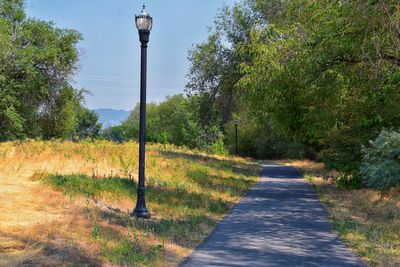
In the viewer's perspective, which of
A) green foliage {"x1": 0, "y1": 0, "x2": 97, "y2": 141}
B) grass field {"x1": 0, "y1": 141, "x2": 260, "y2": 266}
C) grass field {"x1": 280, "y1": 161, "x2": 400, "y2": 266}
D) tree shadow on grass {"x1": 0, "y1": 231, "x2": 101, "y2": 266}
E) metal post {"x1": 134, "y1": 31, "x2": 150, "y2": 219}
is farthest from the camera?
green foliage {"x1": 0, "y1": 0, "x2": 97, "y2": 141}

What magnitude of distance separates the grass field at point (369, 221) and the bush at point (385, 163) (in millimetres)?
620

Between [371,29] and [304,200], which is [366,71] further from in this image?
[304,200]

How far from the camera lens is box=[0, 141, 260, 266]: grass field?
751 centimetres

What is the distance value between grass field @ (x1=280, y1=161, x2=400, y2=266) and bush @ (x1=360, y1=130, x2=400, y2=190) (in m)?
0.62

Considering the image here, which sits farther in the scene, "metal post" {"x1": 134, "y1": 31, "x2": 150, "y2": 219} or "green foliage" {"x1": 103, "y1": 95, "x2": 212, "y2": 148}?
"green foliage" {"x1": 103, "y1": 95, "x2": 212, "y2": 148}

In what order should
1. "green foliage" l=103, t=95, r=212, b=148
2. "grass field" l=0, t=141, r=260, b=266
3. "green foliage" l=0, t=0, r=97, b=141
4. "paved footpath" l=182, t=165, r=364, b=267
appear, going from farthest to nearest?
"green foliage" l=103, t=95, r=212, b=148 < "green foliage" l=0, t=0, r=97, b=141 < "paved footpath" l=182, t=165, r=364, b=267 < "grass field" l=0, t=141, r=260, b=266

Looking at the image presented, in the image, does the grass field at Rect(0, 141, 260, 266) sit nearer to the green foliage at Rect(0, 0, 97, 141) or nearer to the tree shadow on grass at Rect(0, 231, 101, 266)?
the tree shadow on grass at Rect(0, 231, 101, 266)

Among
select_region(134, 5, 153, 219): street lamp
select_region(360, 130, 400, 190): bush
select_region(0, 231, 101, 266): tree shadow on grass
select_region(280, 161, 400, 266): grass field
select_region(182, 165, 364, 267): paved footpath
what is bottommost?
select_region(182, 165, 364, 267): paved footpath

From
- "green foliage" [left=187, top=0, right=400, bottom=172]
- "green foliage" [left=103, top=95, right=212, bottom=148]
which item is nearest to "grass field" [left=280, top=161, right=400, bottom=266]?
"green foliage" [left=187, top=0, right=400, bottom=172]

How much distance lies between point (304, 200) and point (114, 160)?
24.6ft

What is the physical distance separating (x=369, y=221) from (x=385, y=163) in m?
A: 2.36

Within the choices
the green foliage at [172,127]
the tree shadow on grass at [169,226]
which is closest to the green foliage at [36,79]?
the green foliage at [172,127]

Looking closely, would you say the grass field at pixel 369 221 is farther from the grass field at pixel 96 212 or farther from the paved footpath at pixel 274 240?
the grass field at pixel 96 212

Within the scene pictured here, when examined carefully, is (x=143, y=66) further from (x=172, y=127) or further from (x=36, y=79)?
(x=172, y=127)
